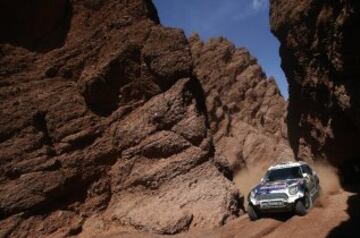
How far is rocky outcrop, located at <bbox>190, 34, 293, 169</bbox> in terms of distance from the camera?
42.6 meters

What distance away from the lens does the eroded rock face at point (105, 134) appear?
640 inches

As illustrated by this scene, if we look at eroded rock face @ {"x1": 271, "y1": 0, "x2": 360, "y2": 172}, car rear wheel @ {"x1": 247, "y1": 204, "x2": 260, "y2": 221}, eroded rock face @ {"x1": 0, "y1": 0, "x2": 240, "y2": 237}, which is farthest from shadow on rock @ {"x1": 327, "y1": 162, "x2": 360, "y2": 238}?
eroded rock face @ {"x1": 0, "y1": 0, "x2": 240, "y2": 237}

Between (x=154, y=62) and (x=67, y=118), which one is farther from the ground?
(x=154, y=62)

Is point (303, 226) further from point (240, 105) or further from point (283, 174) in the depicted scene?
point (240, 105)

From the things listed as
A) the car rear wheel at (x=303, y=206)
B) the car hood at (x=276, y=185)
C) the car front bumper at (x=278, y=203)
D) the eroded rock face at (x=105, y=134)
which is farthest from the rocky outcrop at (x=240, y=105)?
the car front bumper at (x=278, y=203)

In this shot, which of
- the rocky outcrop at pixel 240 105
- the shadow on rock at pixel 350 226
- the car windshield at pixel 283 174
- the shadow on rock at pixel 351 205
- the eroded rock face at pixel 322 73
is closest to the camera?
the shadow on rock at pixel 350 226

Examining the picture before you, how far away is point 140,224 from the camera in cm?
1583

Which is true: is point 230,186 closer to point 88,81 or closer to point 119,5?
point 88,81

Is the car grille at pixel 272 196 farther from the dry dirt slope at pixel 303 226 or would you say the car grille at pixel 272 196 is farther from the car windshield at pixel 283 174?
the car windshield at pixel 283 174

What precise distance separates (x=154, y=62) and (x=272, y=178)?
7.92 meters

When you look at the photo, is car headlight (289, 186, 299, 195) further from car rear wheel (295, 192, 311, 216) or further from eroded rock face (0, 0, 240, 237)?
eroded rock face (0, 0, 240, 237)

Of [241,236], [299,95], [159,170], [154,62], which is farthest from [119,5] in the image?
[299,95]

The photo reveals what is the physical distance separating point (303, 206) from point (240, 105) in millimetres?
35259

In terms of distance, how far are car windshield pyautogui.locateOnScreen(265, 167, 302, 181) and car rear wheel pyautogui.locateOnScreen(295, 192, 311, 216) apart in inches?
50.7
